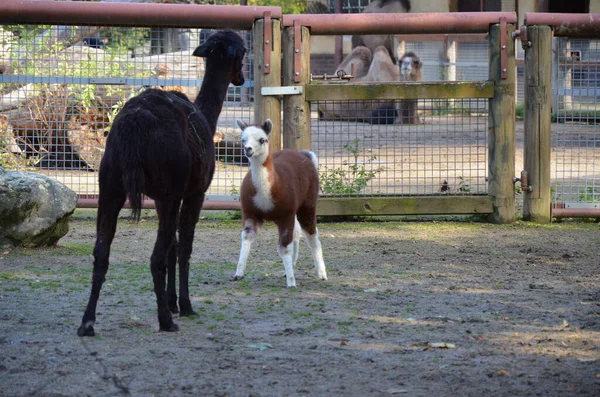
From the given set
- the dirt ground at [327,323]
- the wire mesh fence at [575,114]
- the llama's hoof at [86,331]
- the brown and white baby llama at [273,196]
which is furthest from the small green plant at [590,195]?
the llama's hoof at [86,331]

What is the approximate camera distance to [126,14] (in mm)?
9055

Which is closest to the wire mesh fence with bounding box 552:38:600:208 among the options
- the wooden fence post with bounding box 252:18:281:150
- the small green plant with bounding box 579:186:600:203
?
the small green plant with bounding box 579:186:600:203

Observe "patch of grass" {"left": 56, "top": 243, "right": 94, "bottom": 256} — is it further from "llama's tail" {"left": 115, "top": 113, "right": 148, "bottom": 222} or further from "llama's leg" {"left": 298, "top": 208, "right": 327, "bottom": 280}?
"llama's tail" {"left": 115, "top": 113, "right": 148, "bottom": 222}

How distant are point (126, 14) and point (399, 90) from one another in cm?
295

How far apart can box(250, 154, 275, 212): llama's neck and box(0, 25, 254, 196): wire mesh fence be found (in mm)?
3200

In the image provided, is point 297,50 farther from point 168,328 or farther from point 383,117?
point 168,328

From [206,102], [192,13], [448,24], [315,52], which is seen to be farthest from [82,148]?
[315,52]

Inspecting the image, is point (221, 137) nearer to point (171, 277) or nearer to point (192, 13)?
point (192, 13)

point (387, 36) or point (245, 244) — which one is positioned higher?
point (387, 36)

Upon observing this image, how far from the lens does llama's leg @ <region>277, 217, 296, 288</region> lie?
6434 millimetres

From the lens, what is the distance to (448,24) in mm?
9156

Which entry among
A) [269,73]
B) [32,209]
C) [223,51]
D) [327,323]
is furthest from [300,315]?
[269,73]

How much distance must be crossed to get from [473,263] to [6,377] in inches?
174

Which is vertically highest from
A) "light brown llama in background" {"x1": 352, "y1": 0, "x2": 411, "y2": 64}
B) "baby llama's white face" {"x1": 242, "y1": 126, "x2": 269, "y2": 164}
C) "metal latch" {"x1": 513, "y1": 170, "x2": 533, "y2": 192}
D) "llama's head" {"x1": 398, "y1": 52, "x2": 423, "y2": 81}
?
"light brown llama in background" {"x1": 352, "y1": 0, "x2": 411, "y2": 64}
